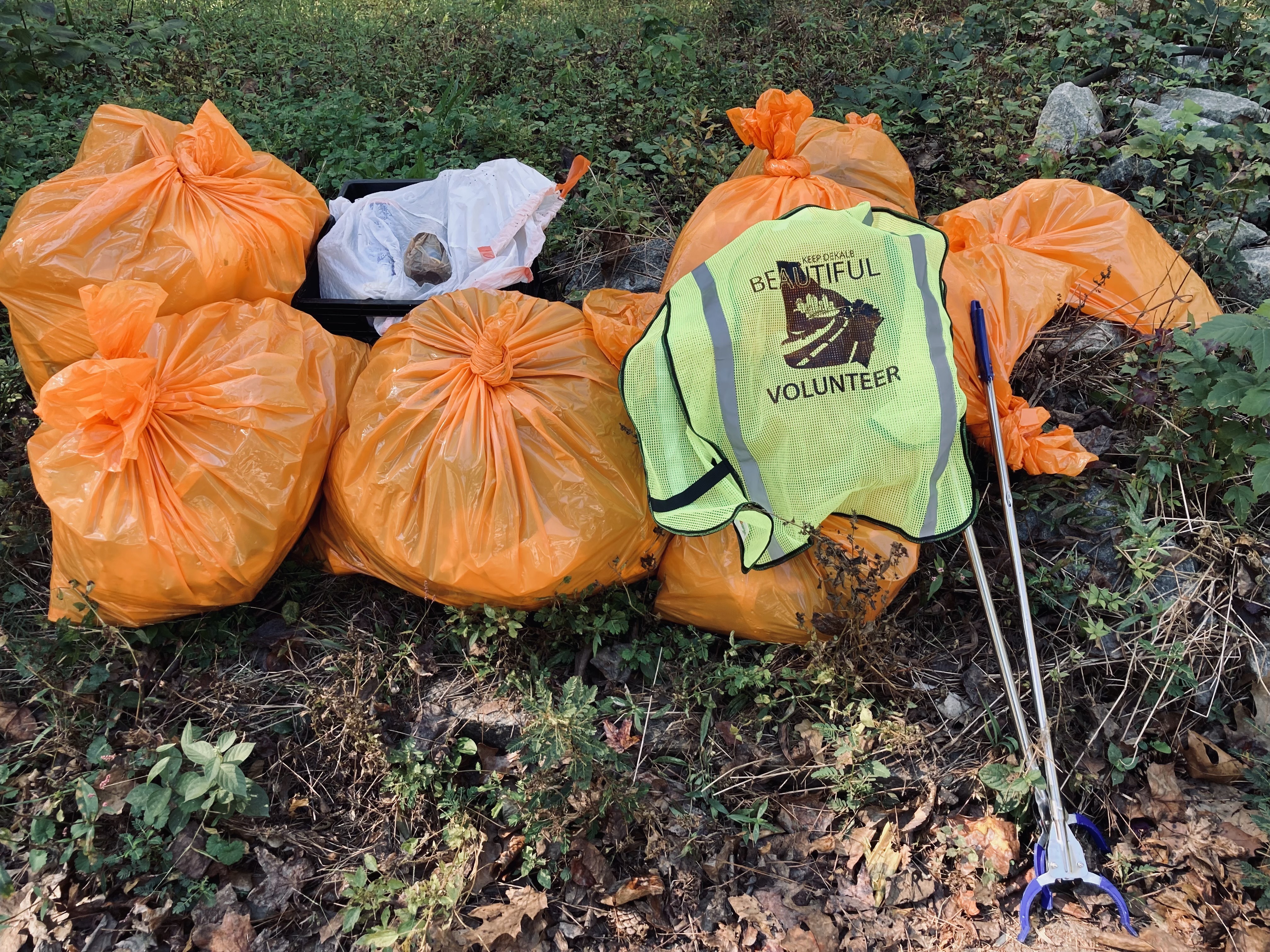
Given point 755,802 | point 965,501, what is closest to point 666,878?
point 755,802

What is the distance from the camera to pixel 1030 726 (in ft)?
6.30

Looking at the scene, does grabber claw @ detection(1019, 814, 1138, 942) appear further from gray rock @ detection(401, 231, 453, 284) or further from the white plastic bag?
gray rock @ detection(401, 231, 453, 284)

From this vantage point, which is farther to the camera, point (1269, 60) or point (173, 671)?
point (1269, 60)

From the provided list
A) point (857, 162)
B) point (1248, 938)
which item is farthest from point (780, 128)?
point (1248, 938)

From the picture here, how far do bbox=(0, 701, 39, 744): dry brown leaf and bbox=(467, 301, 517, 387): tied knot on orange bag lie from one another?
4.21ft

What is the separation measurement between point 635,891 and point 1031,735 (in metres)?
0.92

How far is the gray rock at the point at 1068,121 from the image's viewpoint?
3016mm

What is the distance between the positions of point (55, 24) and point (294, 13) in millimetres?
1082

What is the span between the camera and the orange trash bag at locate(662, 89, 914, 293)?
2.32 m

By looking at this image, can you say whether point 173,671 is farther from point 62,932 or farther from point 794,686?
point 794,686

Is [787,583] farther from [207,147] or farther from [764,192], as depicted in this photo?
[207,147]

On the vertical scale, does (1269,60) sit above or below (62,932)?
above

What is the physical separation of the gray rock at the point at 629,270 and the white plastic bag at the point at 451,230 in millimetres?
247

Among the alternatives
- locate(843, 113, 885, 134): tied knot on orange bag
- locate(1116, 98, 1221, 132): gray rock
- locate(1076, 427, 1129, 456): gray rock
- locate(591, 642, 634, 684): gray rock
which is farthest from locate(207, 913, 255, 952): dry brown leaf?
locate(1116, 98, 1221, 132): gray rock
